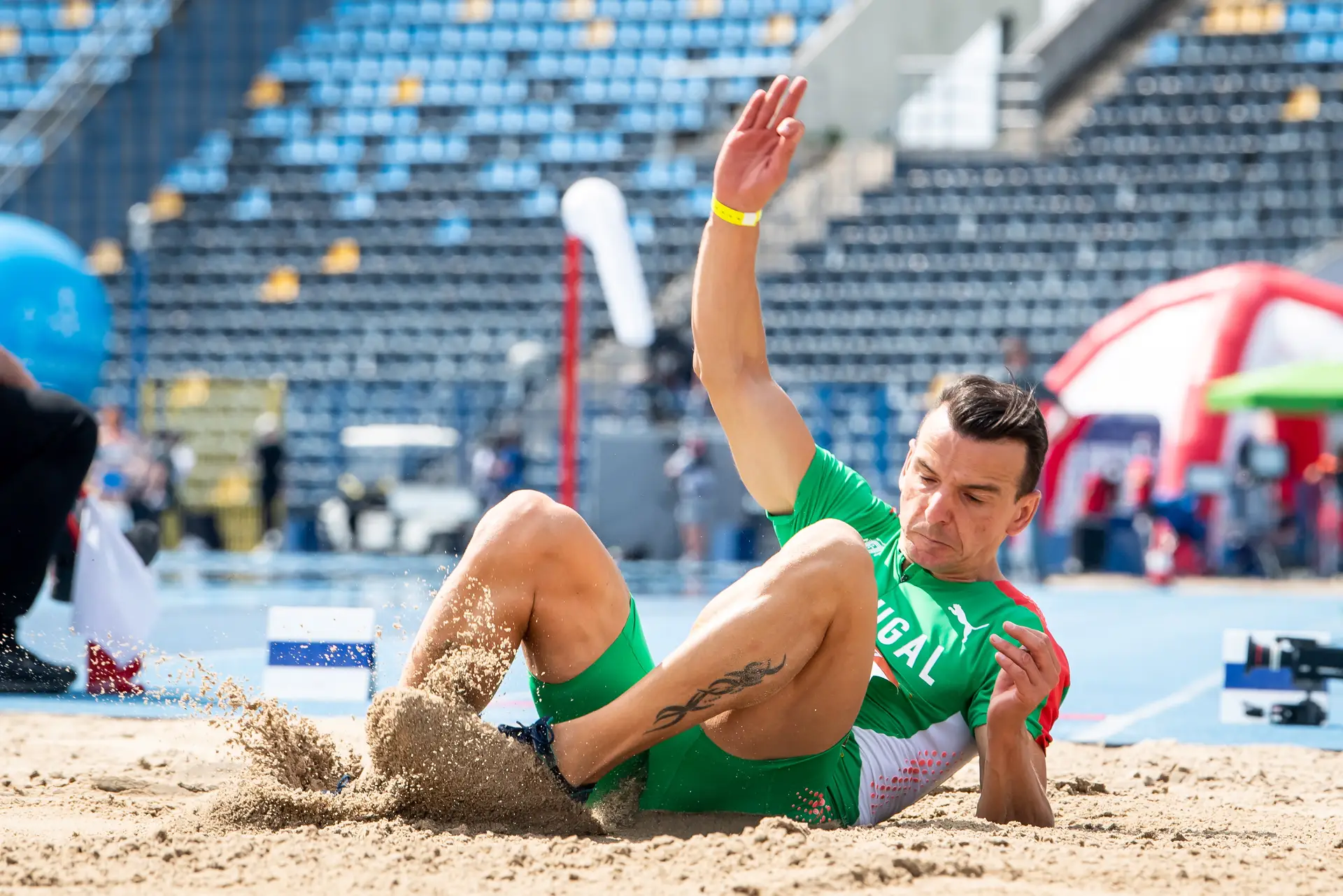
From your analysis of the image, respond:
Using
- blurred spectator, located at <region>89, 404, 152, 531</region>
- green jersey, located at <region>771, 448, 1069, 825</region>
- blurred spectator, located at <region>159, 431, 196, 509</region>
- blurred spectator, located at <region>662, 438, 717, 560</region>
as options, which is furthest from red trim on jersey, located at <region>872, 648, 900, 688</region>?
blurred spectator, located at <region>159, 431, 196, 509</region>

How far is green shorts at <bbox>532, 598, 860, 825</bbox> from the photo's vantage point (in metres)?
3.20

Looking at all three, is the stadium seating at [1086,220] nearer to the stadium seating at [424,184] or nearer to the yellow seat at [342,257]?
the stadium seating at [424,184]

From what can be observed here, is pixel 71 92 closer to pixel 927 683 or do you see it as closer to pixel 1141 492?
pixel 1141 492

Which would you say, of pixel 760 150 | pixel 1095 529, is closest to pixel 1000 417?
pixel 760 150

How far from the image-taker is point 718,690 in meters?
3.01

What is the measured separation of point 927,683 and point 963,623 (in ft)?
0.47

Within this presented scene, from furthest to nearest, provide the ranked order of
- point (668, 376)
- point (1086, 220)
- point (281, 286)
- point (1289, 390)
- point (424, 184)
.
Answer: point (424, 184)
point (281, 286)
point (1086, 220)
point (668, 376)
point (1289, 390)

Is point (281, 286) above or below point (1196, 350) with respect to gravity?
above

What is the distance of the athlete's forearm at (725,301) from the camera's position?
140 inches

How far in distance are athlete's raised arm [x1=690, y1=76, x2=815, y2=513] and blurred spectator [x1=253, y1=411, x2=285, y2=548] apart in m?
13.6

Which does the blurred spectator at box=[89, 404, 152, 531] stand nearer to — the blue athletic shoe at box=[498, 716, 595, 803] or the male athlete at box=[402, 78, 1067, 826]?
the male athlete at box=[402, 78, 1067, 826]

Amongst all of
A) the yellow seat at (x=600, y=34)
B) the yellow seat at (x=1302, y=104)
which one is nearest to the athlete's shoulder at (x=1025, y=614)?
the yellow seat at (x=1302, y=104)

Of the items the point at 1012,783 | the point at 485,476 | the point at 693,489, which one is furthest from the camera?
the point at 485,476

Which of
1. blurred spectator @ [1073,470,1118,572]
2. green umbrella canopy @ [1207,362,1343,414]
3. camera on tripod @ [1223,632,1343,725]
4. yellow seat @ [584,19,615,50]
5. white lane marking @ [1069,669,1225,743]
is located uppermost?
yellow seat @ [584,19,615,50]
